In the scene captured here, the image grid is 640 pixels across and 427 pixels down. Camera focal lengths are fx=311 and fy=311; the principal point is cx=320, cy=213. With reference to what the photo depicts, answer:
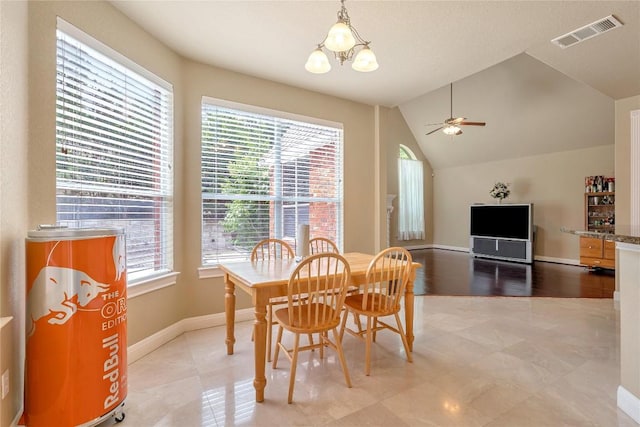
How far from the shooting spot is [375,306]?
2.40 meters

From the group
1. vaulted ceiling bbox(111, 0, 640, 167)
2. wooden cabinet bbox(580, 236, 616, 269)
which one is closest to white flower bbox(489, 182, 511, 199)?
wooden cabinet bbox(580, 236, 616, 269)

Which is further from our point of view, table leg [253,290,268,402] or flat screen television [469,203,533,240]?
flat screen television [469,203,533,240]

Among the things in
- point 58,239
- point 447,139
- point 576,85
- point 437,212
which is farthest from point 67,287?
point 437,212

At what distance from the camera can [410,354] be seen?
98.5 inches

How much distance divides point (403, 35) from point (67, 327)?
9.81ft

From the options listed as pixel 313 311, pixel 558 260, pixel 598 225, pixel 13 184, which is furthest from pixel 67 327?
pixel 558 260

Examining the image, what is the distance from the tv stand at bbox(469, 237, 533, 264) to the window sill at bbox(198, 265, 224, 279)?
23.0 ft

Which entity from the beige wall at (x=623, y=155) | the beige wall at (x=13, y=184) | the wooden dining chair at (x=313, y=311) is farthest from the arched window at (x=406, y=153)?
the beige wall at (x=13, y=184)

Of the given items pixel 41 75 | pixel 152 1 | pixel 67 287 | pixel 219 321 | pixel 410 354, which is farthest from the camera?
pixel 219 321

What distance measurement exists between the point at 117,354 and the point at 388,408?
1570mm

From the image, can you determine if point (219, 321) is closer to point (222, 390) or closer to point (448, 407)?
point (222, 390)

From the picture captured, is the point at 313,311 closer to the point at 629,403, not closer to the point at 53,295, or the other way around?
the point at 53,295

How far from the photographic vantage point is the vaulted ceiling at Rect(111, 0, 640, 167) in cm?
225

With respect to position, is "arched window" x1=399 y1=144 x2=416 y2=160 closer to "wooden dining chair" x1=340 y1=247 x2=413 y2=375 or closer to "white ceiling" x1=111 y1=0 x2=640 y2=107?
"white ceiling" x1=111 y1=0 x2=640 y2=107
